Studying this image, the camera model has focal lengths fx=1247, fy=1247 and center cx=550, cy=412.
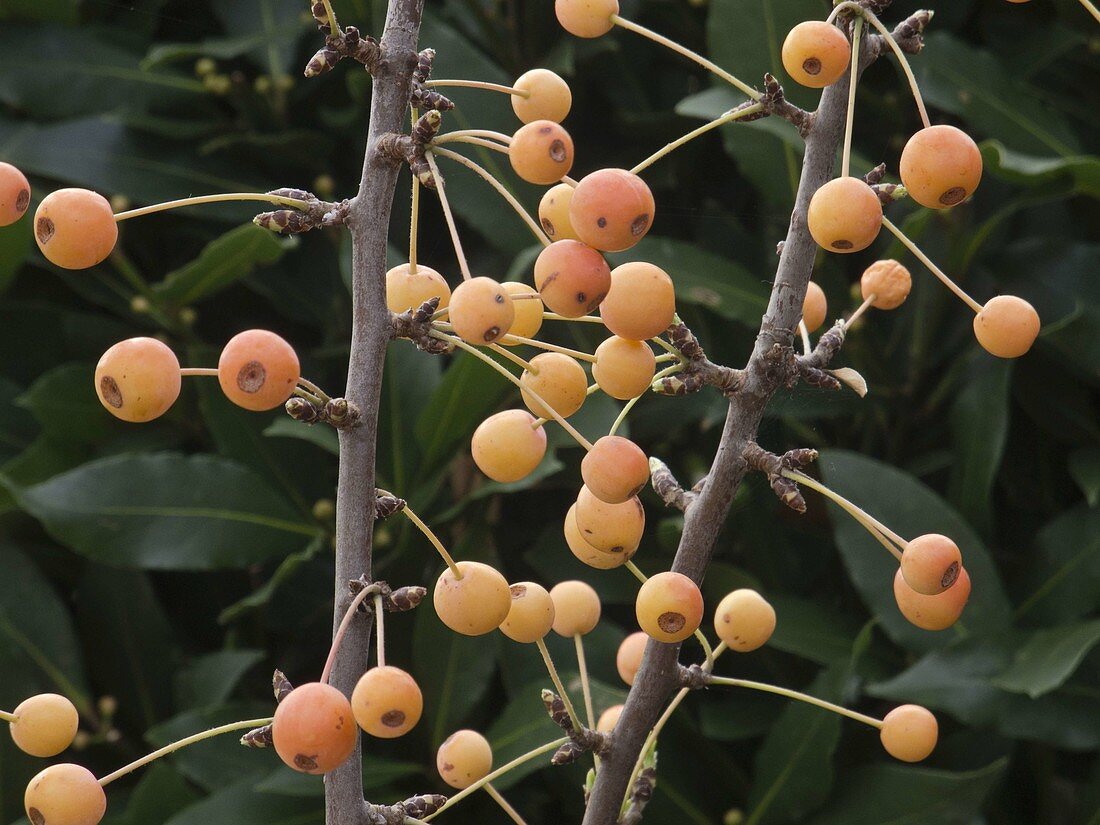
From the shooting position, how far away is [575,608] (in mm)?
666

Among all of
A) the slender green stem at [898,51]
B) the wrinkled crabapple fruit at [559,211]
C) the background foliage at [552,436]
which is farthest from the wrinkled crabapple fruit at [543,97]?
the background foliage at [552,436]

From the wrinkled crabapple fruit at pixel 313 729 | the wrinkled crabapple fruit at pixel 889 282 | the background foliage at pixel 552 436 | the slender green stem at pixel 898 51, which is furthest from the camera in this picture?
the background foliage at pixel 552 436

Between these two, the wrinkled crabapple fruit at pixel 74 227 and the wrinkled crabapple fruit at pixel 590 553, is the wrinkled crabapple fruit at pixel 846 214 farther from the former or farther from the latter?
the wrinkled crabapple fruit at pixel 74 227

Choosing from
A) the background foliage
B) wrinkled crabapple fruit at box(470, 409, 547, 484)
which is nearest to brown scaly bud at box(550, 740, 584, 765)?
A: wrinkled crabapple fruit at box(470, 409, 547, 484)

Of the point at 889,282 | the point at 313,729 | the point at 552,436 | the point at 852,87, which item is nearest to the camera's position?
the point at 313,729

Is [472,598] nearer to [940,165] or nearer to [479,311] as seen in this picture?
[479,311]

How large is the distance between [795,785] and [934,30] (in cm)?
89

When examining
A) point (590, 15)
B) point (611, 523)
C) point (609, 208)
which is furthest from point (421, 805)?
point (590, 15)

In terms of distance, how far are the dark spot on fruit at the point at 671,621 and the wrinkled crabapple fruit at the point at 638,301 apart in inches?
4.5

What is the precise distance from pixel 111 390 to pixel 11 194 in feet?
0.32

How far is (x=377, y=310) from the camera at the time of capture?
0.50 m

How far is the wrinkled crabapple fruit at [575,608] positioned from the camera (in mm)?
667

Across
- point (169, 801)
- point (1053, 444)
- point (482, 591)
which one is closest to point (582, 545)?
point (482, 591)

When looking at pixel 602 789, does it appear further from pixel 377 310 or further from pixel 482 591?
pixel 377 310
